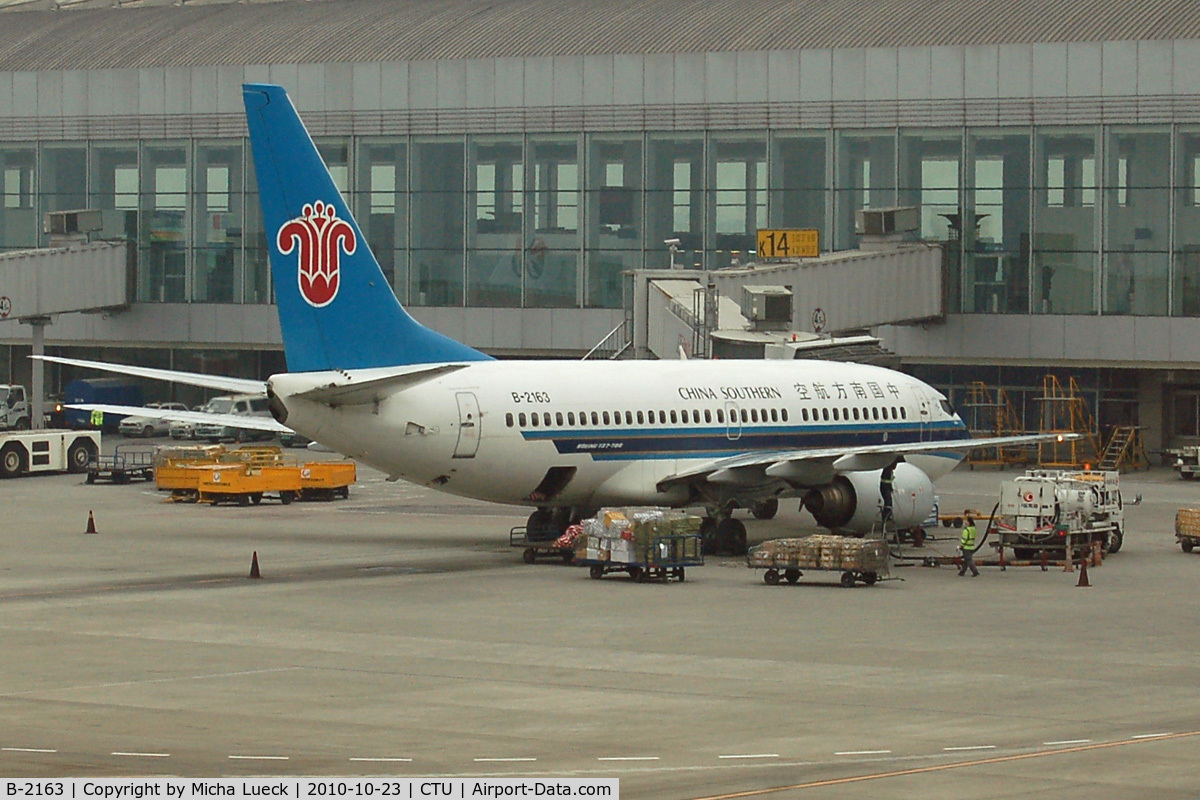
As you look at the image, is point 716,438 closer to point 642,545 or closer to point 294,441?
point 642,545

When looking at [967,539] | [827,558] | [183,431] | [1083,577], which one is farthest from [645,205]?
[1083,577]

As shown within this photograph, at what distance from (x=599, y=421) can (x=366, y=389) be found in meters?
6.71

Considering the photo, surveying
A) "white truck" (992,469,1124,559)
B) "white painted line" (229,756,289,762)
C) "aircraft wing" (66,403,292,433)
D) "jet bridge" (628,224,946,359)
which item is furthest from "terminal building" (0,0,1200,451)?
"white painted line" (229,756,289,762)

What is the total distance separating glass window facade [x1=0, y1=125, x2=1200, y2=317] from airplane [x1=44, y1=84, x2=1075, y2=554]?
31.2m

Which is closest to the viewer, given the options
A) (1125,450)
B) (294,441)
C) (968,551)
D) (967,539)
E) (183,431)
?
(967,539)

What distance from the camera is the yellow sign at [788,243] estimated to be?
86.4 metres

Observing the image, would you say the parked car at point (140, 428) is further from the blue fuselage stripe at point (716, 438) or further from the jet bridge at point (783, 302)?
the blue fuselage stripe at point (716, 438)

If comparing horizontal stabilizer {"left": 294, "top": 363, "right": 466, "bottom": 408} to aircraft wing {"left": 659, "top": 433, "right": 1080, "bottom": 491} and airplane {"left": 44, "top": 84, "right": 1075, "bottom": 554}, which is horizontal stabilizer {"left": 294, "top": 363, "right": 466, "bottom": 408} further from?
aircraft wing {"left": 659, "top": 433, "right": 1080, "bottom": 491}

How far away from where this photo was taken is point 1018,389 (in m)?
89.0

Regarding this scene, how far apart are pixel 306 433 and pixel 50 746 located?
2153 centimetres

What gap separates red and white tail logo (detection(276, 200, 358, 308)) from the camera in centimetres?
4575

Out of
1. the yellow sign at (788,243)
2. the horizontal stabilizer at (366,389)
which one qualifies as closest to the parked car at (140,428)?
the yellow sign at (788,243)

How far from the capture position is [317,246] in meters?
45.9

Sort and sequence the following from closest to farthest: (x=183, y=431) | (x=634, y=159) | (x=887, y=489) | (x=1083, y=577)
Result: (x=1083, y=577), (x=887, y=489), (x=634, y=159), (x=183, y=431)
